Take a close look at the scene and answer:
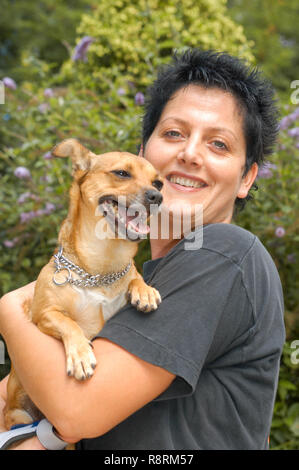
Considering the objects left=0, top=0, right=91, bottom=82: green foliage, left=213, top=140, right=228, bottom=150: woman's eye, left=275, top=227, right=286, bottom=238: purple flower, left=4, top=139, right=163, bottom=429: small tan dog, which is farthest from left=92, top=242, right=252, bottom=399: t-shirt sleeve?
left=0, top=0, right=91, bottom=82: green foliage

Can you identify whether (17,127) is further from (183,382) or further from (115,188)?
(183,382)

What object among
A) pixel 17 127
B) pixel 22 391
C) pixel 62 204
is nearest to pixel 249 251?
pixel 22 391

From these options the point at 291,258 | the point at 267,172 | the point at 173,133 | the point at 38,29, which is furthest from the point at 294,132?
the point at 38,29

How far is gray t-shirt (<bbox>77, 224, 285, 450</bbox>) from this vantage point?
134 cm

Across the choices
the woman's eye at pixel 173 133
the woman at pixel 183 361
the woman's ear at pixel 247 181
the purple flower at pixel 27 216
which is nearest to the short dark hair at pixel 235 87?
the woman's ear at pixel 247 181

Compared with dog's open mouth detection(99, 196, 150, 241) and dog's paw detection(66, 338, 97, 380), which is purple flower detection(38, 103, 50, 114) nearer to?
dog's open mouth detection(99, 196, 150, 241)

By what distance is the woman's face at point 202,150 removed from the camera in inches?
70.2

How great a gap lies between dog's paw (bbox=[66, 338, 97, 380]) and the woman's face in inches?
26.2

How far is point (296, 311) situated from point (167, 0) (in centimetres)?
313

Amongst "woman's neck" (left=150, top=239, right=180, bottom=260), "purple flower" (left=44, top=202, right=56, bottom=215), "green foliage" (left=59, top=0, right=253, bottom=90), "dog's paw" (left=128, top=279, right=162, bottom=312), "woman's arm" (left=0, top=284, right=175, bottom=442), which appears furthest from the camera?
"green foliage" (left=59, top=0, right=253, bottom=90)

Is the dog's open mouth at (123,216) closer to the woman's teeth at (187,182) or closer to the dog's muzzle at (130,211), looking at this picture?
the dog's muzzle at (130,211)
